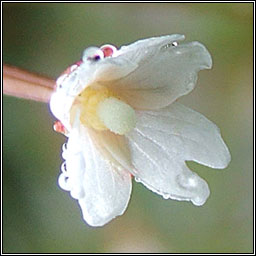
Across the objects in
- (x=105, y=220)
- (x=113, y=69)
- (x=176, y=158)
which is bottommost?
(x=105, y=220)

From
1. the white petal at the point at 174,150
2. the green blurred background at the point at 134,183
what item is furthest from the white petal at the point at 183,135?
the green blurred background at the point at 134,183

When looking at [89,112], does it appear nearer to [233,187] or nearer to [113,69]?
[113,69]

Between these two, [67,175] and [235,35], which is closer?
[67,175]

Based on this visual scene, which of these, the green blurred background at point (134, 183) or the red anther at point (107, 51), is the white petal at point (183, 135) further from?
the green blurred background at point (134, 183)

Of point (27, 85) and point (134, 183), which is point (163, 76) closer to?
point (27, 85)

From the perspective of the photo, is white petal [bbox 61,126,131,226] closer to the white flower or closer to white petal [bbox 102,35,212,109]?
the white flower

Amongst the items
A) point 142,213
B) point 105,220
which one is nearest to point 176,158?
point 105,220

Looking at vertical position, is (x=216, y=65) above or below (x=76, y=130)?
above

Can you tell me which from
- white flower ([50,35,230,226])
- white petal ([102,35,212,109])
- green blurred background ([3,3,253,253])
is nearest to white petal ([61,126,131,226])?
white flower ([50,35,230,226])
